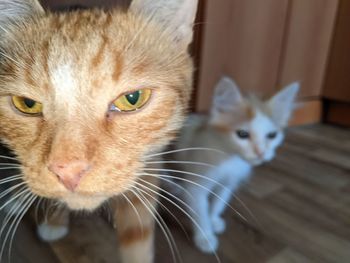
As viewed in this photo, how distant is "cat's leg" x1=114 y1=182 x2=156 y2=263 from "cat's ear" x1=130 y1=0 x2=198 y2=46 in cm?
40

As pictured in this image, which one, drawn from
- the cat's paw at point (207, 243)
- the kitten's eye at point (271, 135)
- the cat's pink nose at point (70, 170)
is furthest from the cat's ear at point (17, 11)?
the kitten's eye at point (271, 135)

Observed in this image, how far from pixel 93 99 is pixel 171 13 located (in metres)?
0.33

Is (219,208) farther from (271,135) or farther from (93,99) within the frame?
(93,99)

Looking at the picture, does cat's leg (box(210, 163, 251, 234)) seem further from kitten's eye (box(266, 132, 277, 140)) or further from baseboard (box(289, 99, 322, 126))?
baseboard (box(289, 99, 322, 126))

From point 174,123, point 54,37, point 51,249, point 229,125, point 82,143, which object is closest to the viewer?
point 82,143

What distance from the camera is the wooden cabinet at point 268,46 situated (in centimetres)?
167

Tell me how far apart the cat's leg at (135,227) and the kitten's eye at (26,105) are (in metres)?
0.27

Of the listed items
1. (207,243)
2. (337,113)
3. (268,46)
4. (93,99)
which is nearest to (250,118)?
(207,243)

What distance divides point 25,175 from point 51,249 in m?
0.37

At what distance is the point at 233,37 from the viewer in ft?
5.72

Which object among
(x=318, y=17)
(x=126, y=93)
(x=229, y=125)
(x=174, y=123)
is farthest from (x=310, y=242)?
(x=318, y=17)

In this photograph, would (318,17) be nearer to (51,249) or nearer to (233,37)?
(233,37)

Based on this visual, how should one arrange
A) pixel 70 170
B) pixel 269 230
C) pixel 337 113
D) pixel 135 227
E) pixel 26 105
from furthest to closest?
pixel 337 113
pixel 269 230
pixel 135 227
pixel 26 105
pixel 70 170

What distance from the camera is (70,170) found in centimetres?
56
